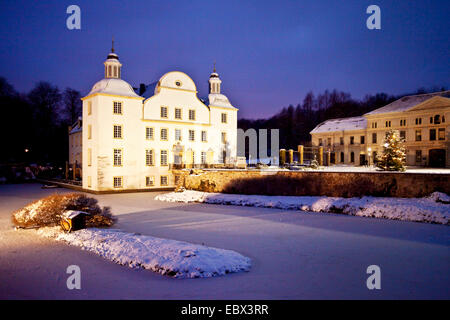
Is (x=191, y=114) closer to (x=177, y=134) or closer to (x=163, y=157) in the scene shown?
(x=177, y=134)

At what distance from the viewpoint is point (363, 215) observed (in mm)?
16234

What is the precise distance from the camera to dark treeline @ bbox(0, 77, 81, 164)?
4341 cm

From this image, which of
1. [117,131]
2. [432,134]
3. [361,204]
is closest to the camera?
[361,204]

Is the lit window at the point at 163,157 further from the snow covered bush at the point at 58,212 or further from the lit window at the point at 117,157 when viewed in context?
the snow covered bush at the point at 58,212

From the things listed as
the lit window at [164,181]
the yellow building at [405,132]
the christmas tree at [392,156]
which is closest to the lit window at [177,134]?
the lit window at [164,181]

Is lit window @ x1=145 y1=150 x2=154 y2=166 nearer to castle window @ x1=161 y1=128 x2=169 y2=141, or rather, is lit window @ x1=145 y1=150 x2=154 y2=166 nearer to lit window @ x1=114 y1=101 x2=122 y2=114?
castle window @ x1=161 y1=128 x2=169 y2=141

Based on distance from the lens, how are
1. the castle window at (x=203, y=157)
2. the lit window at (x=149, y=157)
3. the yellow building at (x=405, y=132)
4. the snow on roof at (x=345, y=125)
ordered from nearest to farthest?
the lit window at (x=149, y=157), the yellow building at (x=405, y=132), the castle window at (x=203, y=157), the snow on roof at (x=345, y=125)

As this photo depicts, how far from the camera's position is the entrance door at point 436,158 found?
30719 millimetres

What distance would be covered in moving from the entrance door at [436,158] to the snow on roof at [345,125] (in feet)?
27.5

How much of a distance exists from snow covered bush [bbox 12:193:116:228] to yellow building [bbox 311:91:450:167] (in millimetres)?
28764

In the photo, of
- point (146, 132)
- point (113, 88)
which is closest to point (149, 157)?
point (146, 132)

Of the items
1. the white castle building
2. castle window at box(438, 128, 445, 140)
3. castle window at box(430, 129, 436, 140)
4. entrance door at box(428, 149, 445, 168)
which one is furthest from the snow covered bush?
castle window at box(430, 129, 436, 140)

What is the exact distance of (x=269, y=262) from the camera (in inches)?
334

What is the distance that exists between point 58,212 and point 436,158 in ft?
104
